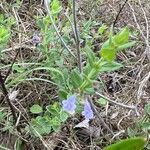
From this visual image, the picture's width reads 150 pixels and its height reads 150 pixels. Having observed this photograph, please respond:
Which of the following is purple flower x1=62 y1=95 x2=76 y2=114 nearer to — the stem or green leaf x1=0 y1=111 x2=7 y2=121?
the stem

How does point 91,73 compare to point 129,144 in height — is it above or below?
above

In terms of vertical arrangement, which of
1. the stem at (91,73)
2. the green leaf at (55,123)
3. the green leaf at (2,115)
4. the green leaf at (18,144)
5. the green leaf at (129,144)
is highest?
the stem at (91,73)

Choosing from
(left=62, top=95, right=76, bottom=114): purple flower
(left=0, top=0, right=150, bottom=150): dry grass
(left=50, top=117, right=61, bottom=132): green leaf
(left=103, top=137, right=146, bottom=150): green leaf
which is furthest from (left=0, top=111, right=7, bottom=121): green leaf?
(left=103, top=137, right=146, bottom=150): green leaf

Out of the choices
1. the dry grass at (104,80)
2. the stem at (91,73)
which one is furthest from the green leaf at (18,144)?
the stem at (91,73)

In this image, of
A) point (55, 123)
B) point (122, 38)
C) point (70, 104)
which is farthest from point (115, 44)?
point (55, 123)

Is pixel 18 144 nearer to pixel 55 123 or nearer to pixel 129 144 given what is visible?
pixel 55 123

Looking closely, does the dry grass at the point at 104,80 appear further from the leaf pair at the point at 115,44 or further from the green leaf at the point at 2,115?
the leaf pair at the point at 115,44

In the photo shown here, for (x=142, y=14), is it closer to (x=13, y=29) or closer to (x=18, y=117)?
(x=13, y=29)

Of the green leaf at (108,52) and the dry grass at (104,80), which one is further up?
the green leaf at (108,52)
